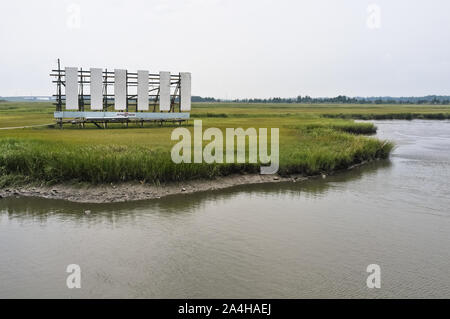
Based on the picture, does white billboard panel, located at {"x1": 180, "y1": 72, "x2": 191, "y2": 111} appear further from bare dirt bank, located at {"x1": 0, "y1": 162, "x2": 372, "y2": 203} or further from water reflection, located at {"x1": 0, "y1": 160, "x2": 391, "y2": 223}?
bare dirt bank, located at {"x1": 0, "y1": 162, "x2": 372, "y2": 203}

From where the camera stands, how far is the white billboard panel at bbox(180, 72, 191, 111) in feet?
113

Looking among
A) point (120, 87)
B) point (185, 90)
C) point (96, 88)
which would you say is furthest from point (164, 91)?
point (96, 88)

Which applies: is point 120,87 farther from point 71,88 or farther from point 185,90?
point 185,90

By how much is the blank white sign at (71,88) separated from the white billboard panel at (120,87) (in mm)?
2998

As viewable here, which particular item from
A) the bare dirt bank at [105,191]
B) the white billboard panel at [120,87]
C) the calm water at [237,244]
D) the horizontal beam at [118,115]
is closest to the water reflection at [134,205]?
the calm water at [237,244]

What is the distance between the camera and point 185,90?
35031 mm

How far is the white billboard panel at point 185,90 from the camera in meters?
34.6

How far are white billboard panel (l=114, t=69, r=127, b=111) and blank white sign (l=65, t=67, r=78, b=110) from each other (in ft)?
9.84

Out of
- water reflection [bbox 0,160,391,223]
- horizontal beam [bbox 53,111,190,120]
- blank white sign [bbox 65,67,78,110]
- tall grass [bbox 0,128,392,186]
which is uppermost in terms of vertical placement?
blank white sign [bbox 65,67,78,110]

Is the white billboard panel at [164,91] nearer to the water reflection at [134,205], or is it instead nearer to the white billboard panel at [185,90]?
the white billboard panel at [185,90]

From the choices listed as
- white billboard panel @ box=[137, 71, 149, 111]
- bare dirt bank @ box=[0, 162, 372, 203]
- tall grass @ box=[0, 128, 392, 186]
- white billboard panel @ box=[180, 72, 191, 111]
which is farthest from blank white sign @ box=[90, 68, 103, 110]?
bare dirt bank @ box=[0, 162, 372, 203]

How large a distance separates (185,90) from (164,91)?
6.71ft

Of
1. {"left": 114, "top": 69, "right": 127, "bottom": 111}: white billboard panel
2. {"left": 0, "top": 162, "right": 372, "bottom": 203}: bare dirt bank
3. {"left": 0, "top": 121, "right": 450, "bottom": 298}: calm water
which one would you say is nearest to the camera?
{"left": 0, "top": 121, "right": 450, "bottom": 298}: calm water
